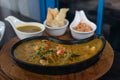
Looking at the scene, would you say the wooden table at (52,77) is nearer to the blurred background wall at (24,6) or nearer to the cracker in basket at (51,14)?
the cracker in basket at (51,14)

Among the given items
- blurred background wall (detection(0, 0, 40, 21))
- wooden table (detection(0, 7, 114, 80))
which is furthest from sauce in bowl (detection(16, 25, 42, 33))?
blurred background wall (detection(0, 0, 40, 21))

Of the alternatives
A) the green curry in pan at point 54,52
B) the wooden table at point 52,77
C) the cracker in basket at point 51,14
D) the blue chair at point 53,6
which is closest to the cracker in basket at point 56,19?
the cracker in basket at point 51,14

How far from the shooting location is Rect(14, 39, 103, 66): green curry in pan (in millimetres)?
932

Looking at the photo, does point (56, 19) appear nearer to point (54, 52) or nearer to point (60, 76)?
point (54, 52)

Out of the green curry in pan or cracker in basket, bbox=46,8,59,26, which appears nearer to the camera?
the green curry in pan

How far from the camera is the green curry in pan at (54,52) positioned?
932 millimetres

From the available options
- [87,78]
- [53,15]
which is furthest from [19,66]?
[53,15]

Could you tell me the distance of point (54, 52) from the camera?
0.96 m

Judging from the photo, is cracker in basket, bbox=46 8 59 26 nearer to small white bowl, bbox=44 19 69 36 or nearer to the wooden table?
small white bowl, bbox=44 19 69 36

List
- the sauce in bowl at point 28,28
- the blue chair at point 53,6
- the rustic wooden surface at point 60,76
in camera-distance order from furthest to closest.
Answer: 1. the blue chair at point 53,6
2. the sauce in bowl at point 28,28
3. the rustic wooden surface at point 60,76

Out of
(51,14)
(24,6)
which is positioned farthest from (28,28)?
(24,6)

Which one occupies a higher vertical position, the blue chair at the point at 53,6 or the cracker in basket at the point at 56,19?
the cracker in basket at the point at 56,19

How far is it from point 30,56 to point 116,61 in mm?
428

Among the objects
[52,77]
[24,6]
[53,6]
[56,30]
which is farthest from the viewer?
[53,6]
